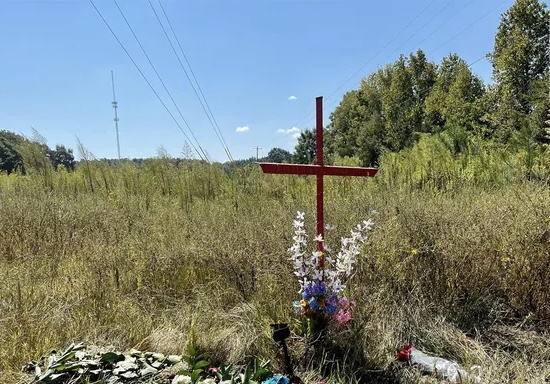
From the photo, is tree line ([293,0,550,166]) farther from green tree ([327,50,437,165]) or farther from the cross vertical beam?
the cross vertical beam

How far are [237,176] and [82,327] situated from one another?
3.41 meters

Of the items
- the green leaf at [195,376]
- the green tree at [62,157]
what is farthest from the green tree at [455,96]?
the green leaf at [195,376]

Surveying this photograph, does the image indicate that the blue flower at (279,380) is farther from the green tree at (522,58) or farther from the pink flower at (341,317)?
the green tree at (522,58)

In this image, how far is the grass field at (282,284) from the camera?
2.12m

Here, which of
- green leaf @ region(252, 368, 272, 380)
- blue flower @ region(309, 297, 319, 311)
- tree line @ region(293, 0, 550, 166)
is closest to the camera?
green leaf @ region(252, 368, 272, 380)

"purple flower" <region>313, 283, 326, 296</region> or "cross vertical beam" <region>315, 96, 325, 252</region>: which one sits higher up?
"cross vertical beam" <region>315, 96, 325, 252</region>

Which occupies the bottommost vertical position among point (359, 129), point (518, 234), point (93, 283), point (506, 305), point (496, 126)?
point (506, 305)

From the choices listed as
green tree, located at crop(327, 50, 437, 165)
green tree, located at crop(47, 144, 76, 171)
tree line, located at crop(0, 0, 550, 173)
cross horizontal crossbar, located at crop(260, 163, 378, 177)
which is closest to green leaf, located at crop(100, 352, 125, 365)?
cross horizontal crossbar, located at crop(260, 163, 378, 177)

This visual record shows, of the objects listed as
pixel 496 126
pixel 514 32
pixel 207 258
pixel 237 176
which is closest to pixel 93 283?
pixel 207 258

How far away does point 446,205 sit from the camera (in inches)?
131

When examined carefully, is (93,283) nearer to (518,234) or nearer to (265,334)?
(265,334)

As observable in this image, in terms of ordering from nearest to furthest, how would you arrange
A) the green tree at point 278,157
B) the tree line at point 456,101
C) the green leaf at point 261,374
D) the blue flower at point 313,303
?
1. the green leaf at point 261,374
2. the blue flower at point 313,303
3. the green tree at point 278,157
4. the tree line at point 456,101

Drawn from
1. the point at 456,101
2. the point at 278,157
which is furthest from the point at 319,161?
the point at 456,101

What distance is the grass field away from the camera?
2121 millimetres
